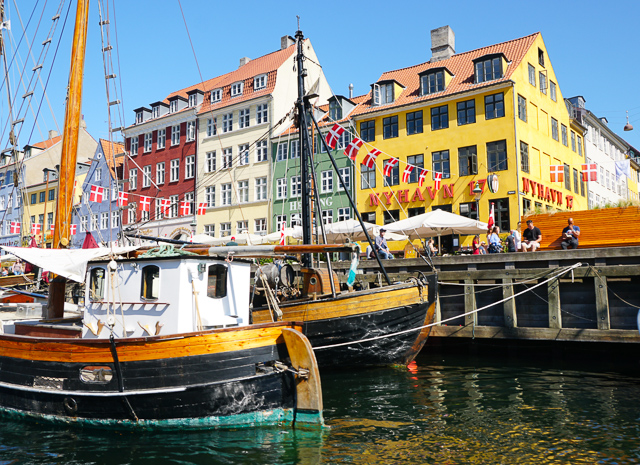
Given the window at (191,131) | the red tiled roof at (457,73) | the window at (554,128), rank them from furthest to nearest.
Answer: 1. the window at (191,131)
2. the window at (554,128)
3. the red tiled roof at (457,73)

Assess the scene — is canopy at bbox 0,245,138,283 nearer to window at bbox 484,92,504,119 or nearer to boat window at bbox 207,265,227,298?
boat window at bbox 207,265,227,298

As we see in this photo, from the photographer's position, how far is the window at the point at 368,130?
36719mm

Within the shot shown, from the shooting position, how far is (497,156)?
103ft

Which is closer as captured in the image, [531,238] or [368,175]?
[531,238]

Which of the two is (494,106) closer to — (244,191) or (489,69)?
(489,69)

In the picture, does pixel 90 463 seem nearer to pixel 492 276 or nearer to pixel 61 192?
pixel 61 192

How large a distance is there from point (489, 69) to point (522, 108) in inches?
119

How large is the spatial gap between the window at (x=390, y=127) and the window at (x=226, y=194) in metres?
13.4

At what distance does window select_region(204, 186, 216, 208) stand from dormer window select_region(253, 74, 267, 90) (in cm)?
847

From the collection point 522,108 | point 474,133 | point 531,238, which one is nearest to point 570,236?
point 531,238

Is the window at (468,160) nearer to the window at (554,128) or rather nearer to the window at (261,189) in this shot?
the window at (554,128)

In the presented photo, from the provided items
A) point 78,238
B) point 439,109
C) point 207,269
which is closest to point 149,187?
point 78,238

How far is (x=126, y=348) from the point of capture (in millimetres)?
9656

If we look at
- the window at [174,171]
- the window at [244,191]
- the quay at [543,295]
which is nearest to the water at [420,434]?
the quay at [543,295]
